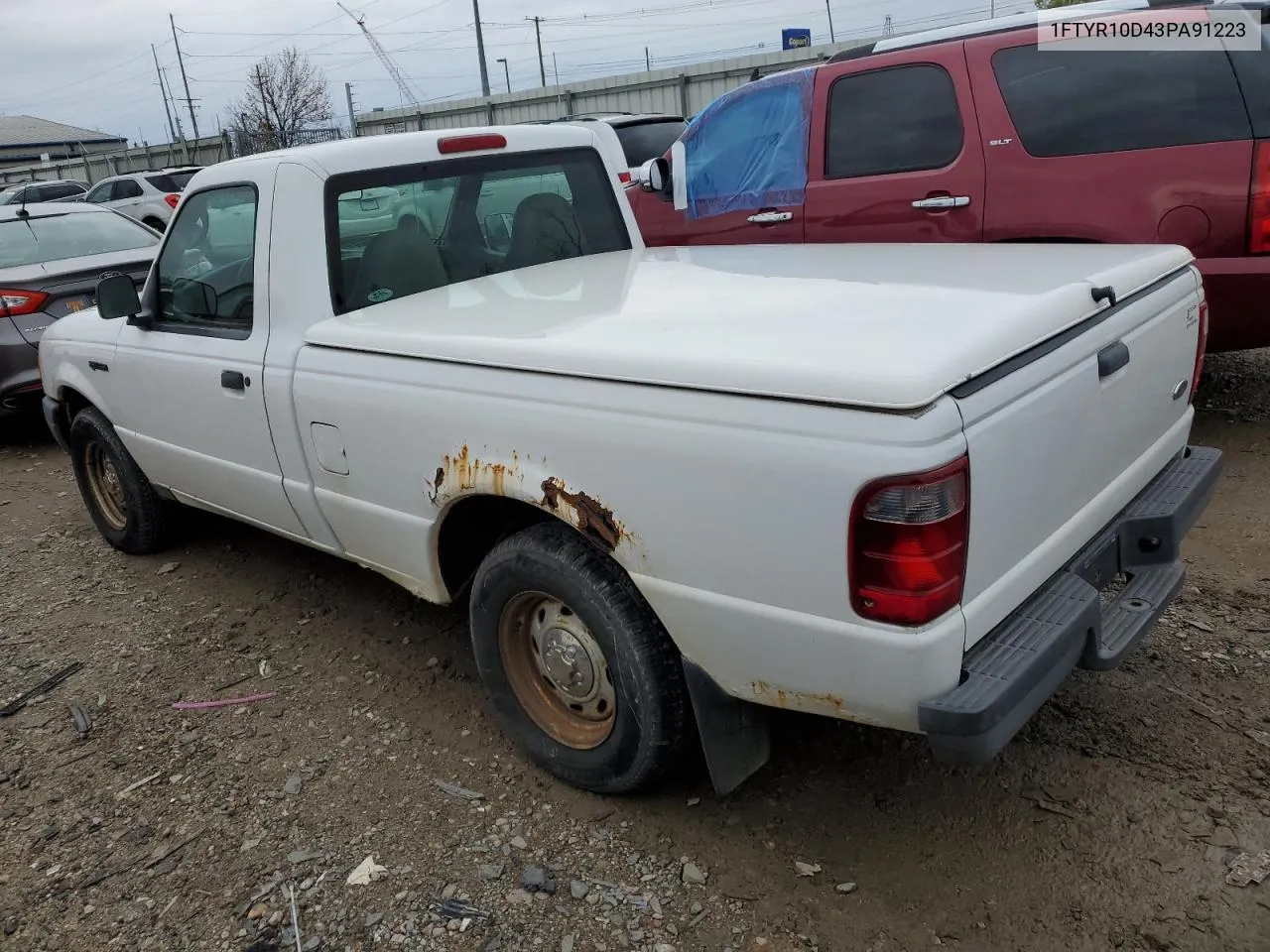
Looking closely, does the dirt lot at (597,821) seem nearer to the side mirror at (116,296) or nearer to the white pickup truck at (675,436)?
the white pickup truck at (675,436)

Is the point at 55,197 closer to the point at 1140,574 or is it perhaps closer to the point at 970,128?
the point at 970,128

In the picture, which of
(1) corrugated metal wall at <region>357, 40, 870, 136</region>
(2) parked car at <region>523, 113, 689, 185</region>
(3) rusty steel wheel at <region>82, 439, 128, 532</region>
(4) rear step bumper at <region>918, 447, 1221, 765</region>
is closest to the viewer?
(4) rear step bumper at <region>918, 447, 1221, 765</region>

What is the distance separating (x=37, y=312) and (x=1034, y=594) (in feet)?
22.7

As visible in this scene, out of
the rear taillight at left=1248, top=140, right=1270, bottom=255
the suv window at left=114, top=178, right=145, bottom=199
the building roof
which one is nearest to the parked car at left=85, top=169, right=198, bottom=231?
the suv window at left=114, top=178, right=145, bottom=199

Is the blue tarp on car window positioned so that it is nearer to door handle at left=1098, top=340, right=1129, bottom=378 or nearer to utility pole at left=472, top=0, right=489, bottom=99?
door handle at left=1098, top=340, right=1129, bottom=378

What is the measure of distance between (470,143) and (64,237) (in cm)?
531

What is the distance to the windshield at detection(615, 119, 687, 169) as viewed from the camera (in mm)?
9617

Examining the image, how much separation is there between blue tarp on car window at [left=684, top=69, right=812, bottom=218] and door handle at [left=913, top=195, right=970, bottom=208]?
2.50ft

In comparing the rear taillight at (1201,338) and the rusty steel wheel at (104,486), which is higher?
the rear taillight at (1201,338)

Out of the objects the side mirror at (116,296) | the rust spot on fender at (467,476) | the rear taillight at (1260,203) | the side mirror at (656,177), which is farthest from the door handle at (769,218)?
the rust spot on fender at (467,476)

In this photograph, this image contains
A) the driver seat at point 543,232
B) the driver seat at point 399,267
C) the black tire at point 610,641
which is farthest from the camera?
the driver seat at point 543,232

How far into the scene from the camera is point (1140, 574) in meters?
2.77

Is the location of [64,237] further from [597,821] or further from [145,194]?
[145,194]

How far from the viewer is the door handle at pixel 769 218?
590 centimetres
